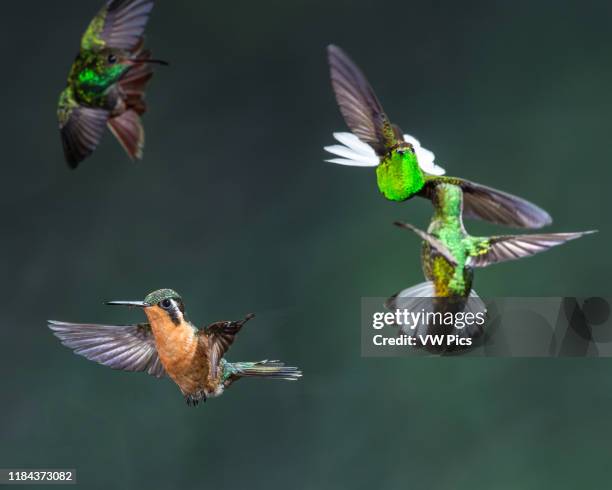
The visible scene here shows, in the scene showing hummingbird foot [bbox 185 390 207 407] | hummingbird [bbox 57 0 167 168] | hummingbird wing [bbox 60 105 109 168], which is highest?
hummingbird [bbox 57 0 167 168]

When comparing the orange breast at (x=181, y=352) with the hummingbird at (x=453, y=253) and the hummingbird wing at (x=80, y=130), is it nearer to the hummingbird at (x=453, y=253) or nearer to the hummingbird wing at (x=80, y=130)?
the hummingbird at (x=453, y=253)

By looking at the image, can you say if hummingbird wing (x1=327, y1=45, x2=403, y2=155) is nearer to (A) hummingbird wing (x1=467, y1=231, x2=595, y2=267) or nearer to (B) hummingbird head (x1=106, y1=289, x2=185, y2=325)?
(A) hummingbird wing (x1=467, y1=231, x2=595, y2=267)

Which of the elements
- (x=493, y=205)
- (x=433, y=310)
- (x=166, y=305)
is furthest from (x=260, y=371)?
(x=493, y=205)

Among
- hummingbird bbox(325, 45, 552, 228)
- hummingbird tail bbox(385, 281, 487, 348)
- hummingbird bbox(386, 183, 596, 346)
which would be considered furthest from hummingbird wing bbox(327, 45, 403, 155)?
hummingbird tail bbox(385, 281, 487, 348)

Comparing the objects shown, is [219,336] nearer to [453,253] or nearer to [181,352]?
[181,352]

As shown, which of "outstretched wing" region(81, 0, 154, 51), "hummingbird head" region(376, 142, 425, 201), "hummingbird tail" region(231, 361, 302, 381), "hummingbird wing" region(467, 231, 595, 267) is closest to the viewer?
"hummingbird wing" region(467, 231, 595, 267)

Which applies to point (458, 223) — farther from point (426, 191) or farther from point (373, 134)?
point (373, 134)

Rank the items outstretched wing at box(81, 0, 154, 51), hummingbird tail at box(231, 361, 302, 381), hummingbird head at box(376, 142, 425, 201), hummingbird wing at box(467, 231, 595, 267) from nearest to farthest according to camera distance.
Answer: hummingbird wing at box(467, 231, 595, 267)
hummingbird head at box(376, 142, 425, 201)
hummingbird tail at box(231, 361, 302, 381)
outstretched wing at box(81, 0, 154, 51)
